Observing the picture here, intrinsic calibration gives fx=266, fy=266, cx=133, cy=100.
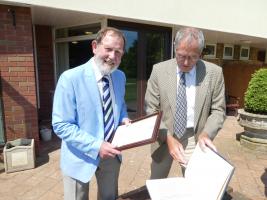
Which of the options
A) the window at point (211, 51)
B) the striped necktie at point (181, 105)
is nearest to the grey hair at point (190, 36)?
the striped necktie at point (181, 105)

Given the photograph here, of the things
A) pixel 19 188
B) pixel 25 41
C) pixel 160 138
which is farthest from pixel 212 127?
pixel 25 41

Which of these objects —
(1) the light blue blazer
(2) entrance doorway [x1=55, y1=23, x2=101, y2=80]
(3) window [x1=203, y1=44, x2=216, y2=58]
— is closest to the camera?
(1) the light blue blazer

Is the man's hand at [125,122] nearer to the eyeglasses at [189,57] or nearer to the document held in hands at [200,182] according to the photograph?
the document held in hands at [200,182]

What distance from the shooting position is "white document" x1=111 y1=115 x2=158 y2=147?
5.23 ft

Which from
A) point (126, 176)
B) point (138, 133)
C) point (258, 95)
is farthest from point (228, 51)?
point (138, 133)

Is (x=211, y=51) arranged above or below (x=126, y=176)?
above

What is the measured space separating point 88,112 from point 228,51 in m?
11.5

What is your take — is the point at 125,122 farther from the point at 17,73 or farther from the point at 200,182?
the point at 17,73

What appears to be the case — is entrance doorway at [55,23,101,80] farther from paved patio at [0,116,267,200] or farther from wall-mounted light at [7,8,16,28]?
paved patio at [0,116,267,200]

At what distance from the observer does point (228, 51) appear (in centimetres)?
1205

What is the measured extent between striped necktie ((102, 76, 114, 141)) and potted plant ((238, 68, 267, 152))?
13.5 feet

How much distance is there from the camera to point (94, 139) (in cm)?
169

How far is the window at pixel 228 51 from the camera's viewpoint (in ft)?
38.7

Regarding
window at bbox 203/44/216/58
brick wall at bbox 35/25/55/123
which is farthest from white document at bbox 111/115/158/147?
window at bbox 203/44/216/58
